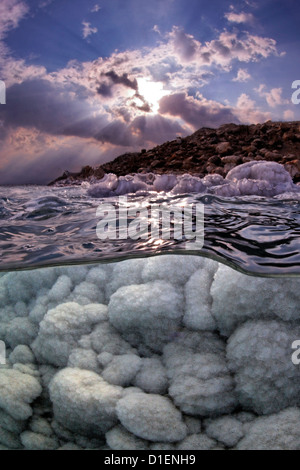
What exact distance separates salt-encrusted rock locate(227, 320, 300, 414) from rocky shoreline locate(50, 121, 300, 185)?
7.93 m

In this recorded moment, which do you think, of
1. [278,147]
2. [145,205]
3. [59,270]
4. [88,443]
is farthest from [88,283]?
[278,147]

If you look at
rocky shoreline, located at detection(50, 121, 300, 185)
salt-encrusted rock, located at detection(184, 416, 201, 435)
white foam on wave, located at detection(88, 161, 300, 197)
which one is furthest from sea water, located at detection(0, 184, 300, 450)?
rocky shoreline, located at detection(50, 121, 300, 185)

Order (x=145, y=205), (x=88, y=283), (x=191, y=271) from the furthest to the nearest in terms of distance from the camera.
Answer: (x=145, y=205) → (x=88, y=283) → (x=191, y=271)

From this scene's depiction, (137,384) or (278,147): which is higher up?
(278,147)

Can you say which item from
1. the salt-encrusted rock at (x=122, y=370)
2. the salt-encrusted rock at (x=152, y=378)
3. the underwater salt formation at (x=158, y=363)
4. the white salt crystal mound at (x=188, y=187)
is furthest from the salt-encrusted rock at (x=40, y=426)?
the white salt crystal mound at (x=188, y=187)

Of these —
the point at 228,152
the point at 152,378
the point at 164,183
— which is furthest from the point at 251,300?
the point at 228,152

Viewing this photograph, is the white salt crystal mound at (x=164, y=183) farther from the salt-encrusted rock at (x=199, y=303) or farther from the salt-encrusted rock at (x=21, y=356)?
the salt-encrusted rock at (x=21, y=356)

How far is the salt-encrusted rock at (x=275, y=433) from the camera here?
1611mm

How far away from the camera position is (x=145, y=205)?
5.41 meters

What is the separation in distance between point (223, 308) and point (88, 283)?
4.17 ft

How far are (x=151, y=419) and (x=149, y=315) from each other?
72 cm

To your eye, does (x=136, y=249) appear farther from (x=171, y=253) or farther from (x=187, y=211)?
(x=187, y=211)

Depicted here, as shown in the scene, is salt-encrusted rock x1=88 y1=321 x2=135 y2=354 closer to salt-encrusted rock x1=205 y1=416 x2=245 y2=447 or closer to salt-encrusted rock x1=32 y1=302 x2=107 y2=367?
salt-encrusted rock x1=32 y1=302 x2=107 y2=367

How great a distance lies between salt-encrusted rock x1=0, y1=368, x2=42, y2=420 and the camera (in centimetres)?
200
